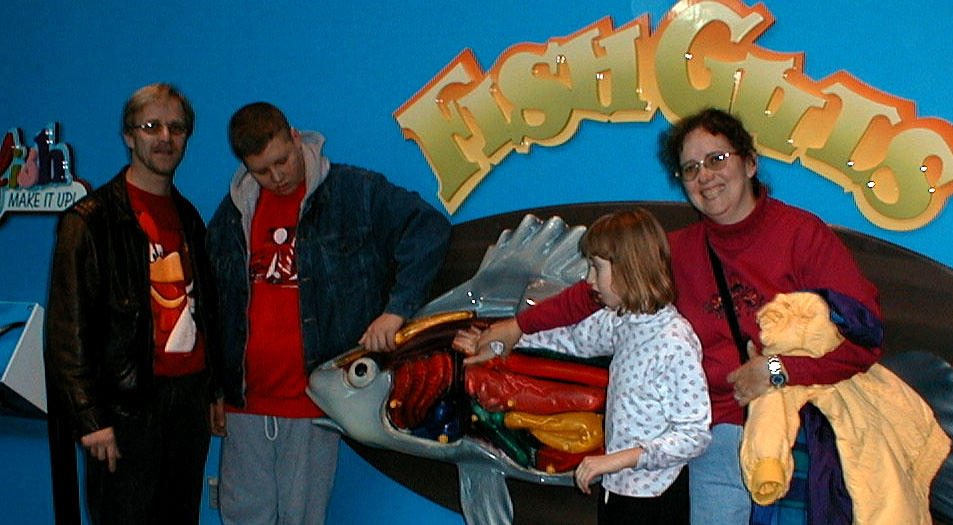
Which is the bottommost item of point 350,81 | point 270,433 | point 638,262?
point 270,433

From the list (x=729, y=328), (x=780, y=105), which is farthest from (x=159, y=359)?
(x=780, y=105)

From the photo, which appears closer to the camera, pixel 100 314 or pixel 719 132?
pixel 719 132

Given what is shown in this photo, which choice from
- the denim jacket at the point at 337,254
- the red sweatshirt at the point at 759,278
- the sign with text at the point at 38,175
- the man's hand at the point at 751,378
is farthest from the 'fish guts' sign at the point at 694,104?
the sign with text at the point at 38,175

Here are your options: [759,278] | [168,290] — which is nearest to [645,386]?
[759,278]

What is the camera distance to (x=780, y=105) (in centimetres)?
188

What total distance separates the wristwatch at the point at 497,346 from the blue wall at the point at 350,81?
1.44 feet

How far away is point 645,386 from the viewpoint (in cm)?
156

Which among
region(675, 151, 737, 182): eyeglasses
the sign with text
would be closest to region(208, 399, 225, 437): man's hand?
the sign with text

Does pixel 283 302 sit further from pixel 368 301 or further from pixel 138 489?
pixel 138 489

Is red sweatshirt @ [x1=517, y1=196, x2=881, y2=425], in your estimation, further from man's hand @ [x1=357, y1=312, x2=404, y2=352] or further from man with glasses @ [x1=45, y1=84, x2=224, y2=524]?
man with glasses @ [x1=45, y1=84, x2=224, y2=524]

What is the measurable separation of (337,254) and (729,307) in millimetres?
972

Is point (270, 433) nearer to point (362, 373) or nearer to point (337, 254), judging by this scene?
point (362, 373)

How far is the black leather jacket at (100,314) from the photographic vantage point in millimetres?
1979

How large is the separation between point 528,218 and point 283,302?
0.64 m
